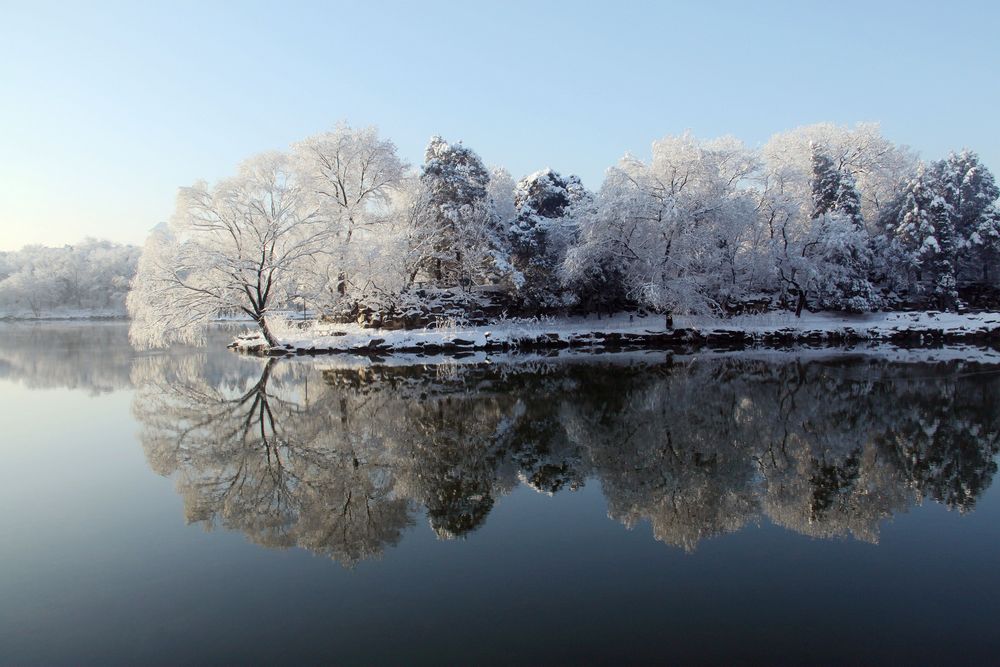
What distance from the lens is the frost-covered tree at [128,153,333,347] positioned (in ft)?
86.0

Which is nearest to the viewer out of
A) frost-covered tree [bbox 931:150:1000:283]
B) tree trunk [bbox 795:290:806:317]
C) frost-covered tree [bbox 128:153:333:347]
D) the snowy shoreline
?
frost-covered tree [bbox 128:153:333:347]

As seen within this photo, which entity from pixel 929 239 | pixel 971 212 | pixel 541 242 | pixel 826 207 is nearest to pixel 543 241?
pixel 541 242

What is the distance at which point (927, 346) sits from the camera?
2828 centimetres

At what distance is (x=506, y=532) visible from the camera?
6.80 meters

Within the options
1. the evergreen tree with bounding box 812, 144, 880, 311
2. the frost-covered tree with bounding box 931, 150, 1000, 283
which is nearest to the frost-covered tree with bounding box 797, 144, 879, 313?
the evergreen tree with bounding box 812, 144, 880, 311

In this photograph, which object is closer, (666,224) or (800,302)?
(666,224)

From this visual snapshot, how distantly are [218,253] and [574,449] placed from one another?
72.3ft

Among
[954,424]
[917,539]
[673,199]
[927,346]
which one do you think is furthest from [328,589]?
[927,346]

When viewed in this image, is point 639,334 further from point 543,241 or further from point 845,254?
point 845,254

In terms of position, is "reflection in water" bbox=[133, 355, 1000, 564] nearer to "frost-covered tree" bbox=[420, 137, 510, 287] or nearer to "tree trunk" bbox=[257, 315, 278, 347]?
"tree trunk" bbox=[257, 315, 278, 347]

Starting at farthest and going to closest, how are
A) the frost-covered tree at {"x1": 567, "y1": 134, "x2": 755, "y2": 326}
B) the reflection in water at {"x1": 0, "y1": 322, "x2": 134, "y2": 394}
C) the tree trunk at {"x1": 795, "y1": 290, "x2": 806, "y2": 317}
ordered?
the tree trunk at {"x1": 795, "y1": 290, "x2": 806, "y2": 317}, the frost-covered tree at {"x1": 567, "y1": 134, "x2": 755, "y2": 326}, the reflection in water at {"x1": 0, "y1": 322, "x2": 134, "y2": 394}

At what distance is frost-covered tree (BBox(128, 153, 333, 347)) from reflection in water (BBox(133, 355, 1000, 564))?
31.1 ft

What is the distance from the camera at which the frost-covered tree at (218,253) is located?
26203mm

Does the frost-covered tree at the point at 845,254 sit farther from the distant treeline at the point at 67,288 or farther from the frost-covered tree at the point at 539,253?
the distant treeline at the point at 67,288
